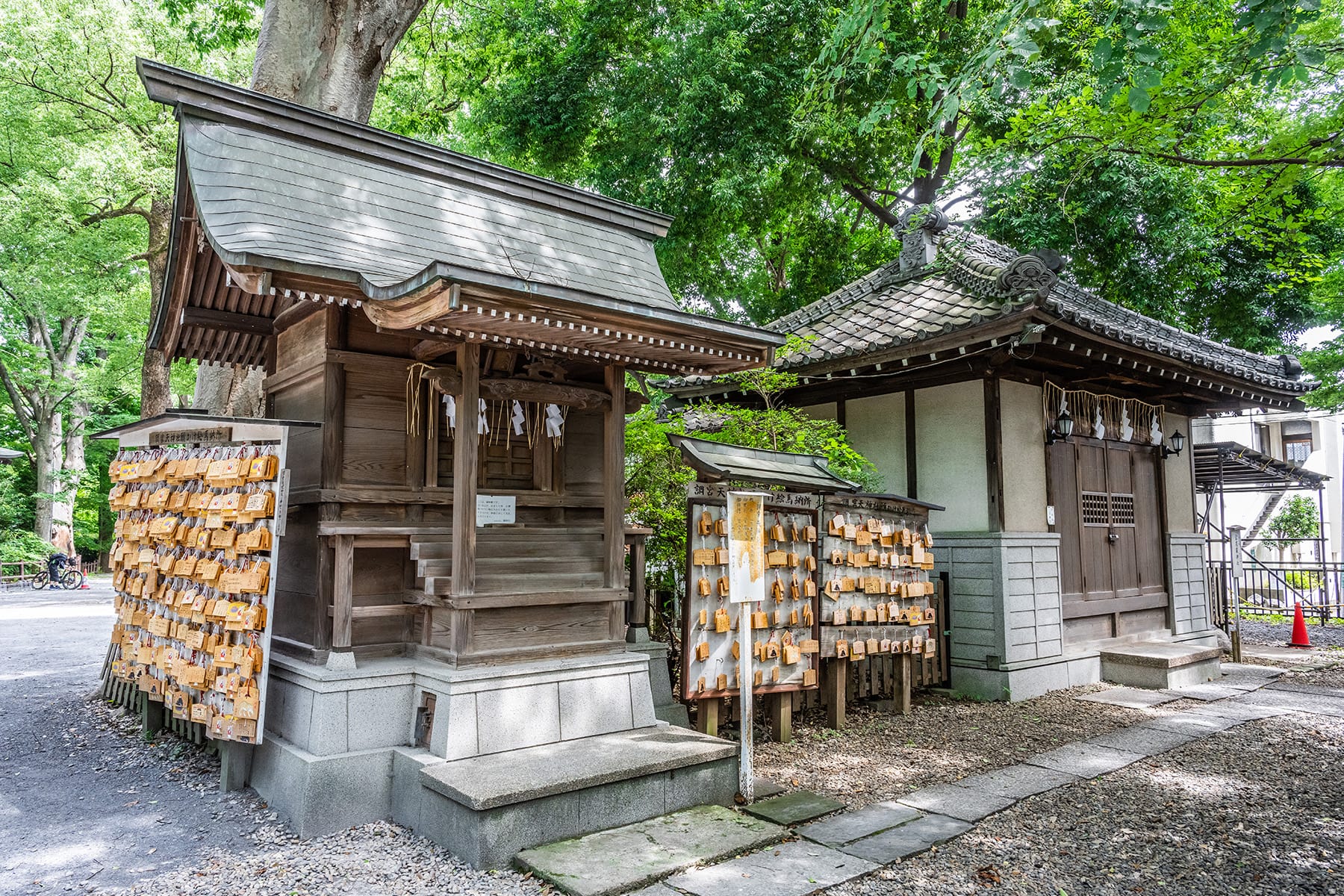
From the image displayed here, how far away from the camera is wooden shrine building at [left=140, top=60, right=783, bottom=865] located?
479cm

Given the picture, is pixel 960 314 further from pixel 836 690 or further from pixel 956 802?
pixel 956 802

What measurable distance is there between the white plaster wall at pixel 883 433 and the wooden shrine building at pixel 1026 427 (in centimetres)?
2

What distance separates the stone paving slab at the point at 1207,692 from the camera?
356 inches

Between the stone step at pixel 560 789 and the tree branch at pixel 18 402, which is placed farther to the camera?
the tree branch at pixel 18 402

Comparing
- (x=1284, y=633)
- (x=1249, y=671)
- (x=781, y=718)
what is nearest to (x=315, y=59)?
(x=781, y=718)

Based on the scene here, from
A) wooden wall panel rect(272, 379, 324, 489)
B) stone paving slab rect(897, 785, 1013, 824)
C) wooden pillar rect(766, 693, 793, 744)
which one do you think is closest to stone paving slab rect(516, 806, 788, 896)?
stone paving slab rect(897, 785, 1013, 824)

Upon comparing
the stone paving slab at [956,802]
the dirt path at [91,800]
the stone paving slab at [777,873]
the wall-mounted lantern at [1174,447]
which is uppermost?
the wall-mounted lantern at [1174,447]

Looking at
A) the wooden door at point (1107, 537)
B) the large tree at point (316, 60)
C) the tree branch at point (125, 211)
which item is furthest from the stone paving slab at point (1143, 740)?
the tree branch at point (125, 211)

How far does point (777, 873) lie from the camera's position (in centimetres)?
423

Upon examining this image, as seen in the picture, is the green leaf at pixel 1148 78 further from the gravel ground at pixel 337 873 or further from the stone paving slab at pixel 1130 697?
the stone paving slab at pixel 1130 697

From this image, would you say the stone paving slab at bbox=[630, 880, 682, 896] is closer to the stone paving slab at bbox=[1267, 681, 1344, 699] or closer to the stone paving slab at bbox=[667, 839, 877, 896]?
the stone paving slab at bbox=[667, 839, 877, 896]

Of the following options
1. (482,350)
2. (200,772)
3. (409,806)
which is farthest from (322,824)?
(482,350)

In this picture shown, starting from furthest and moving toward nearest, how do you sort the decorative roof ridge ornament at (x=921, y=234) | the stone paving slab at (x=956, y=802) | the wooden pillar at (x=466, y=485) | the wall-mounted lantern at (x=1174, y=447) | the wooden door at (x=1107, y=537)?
1. the wall-mounted lantern at (x=1174, y=447)
2. the decorative roof ridge ornament at (x=921, y=234)
3. the wooden door at (x=1107, y=537)
4. the wooden pillar at (x=466, y=485)
5. the stone paving slab at (x=956, y=802)

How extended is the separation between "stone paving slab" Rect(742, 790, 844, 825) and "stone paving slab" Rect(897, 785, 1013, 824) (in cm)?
58
